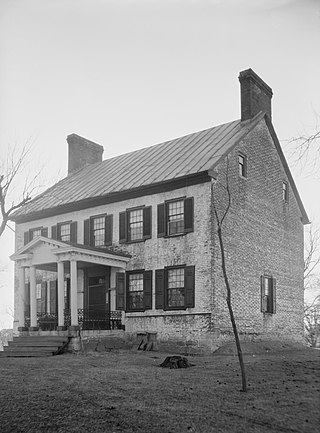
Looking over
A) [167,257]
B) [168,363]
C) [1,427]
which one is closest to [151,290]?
[167,257]

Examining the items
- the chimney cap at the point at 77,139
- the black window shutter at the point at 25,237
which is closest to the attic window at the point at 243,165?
the black window shutter at the point at 25,237

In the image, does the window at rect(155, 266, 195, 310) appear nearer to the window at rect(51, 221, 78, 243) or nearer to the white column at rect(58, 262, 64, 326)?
the white column at rect(58, 262, 64, 326)

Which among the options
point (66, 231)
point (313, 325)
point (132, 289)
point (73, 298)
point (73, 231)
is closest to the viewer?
point (73, 298)

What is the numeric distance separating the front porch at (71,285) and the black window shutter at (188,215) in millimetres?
3194

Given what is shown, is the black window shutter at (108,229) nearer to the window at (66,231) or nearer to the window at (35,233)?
the window at (66,231)

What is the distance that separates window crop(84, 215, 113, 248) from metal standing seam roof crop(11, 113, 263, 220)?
3.37 ft

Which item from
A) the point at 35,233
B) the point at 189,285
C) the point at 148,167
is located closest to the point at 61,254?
the point at 189,285

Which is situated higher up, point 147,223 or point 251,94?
point 251,94

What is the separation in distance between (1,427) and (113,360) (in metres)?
7.41

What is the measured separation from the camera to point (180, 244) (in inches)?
759

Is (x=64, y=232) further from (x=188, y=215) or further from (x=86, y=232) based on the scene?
(x=188, y=215)

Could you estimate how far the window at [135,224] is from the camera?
20516mm

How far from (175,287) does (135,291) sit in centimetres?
212

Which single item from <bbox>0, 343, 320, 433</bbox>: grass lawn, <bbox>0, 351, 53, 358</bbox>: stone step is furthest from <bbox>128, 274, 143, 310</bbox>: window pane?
<bbox>0, 343, 320, 433</bbox>: grass lawn
